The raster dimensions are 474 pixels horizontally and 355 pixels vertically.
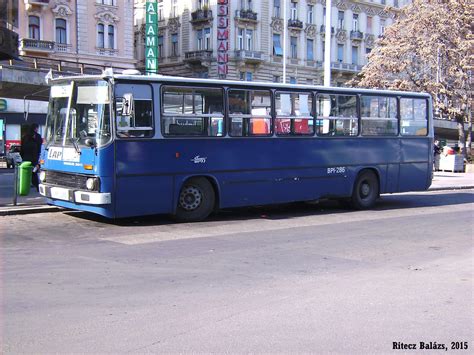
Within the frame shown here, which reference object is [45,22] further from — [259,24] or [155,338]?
[155,338]


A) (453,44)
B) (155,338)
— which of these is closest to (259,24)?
(453,44)

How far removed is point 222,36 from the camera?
2084 inches

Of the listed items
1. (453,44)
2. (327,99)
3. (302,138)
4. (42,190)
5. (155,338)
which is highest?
(453,44)

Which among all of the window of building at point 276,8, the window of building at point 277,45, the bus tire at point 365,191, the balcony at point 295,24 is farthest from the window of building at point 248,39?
the bus tire at point 365,191

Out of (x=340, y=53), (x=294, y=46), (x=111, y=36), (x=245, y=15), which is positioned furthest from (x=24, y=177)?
(x=340, y=53)

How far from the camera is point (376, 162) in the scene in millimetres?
15414

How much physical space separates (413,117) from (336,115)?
304 cm

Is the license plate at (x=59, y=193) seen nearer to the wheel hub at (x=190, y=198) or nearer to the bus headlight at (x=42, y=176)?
the bus headlight at (x=42, y=176)

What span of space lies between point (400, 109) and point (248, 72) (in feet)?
148

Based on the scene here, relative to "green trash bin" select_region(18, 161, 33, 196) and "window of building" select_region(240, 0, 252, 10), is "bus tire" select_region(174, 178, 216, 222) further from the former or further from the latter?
"window of building" select_region(240, 0, 252, 10)

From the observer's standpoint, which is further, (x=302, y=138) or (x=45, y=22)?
(x=45, y=22)

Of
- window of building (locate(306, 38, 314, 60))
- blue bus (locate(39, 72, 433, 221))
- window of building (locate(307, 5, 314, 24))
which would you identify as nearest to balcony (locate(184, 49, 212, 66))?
window of building (locate(306, 38, 314, 60))

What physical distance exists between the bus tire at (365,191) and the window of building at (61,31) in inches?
1625

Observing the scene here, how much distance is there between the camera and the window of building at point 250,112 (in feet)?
41.0
